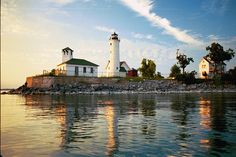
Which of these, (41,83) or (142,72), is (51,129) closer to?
(41,83)

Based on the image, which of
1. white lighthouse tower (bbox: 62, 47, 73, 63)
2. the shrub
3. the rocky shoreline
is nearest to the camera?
the rocky shoreline

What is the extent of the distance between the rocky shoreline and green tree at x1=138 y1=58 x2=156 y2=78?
30.7 feet

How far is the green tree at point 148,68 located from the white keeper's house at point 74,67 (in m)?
18.6

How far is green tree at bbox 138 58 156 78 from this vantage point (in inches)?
3622

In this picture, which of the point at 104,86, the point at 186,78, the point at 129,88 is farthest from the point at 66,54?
the point at 186,78

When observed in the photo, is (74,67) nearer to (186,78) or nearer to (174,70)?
(186,78)

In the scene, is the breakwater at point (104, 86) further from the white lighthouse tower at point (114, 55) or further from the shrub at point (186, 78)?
the white lighthouse tower at point (114, 55)

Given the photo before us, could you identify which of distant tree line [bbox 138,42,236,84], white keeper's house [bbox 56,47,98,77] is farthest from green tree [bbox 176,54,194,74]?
white keeper's house [bbox 56,47,98,77]

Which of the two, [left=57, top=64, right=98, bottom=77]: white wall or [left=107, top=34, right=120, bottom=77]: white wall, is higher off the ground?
[left=107, top=34, right=120, bottom=77]: white wall

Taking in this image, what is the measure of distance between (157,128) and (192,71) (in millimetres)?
79745

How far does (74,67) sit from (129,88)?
53.4ft

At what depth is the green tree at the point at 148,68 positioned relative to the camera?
302ft

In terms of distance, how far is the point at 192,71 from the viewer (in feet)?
301

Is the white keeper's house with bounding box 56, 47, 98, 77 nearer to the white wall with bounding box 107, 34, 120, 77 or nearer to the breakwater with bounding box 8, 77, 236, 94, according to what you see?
the breakwater with bounding box 8, 77, 236, 94
